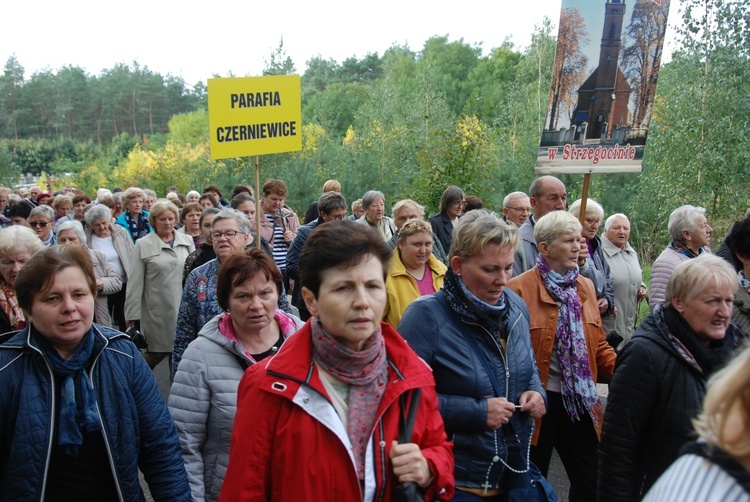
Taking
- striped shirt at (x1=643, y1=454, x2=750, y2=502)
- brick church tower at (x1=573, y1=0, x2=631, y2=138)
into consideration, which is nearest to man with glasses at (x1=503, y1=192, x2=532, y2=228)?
brick church tower at (x1=573, y1=0, x2=631, y2=138)

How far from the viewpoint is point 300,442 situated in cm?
195

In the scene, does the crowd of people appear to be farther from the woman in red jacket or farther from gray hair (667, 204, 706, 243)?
gray hair (667, 204, 706, 243)

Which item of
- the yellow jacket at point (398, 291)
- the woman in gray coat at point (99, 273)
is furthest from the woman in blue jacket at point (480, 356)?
the woman in gray coat at point (99, 273)

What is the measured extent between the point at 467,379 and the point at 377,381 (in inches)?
31.6

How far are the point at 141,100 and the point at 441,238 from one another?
74.5 metres

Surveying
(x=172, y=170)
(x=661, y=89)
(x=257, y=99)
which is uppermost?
(x=661, y=89)

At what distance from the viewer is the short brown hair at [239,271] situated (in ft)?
10.3

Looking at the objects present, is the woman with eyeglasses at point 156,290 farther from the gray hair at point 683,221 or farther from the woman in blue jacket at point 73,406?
the gray hair at point 683,221

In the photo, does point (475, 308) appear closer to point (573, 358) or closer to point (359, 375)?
point (359, 375)

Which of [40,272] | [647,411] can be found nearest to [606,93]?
[647,411]

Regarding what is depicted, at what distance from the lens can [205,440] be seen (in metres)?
2.97

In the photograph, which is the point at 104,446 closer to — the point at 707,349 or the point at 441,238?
the point at 707,349

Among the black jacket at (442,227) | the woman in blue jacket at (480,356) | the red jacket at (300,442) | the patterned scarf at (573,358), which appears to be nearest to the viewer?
the red jacket at (300,442)

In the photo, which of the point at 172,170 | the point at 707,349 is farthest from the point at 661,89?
the point at 172,170
